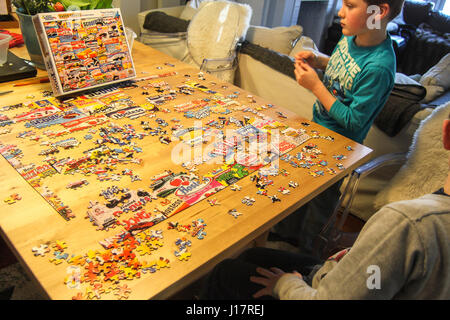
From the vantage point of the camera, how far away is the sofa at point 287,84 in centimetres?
208

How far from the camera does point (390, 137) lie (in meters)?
2.07

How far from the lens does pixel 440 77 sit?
241 cm

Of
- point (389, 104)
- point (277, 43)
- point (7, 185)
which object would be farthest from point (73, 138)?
point (277, 43)

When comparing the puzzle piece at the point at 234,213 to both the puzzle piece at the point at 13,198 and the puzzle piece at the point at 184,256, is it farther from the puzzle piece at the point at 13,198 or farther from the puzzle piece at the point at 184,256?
the puzzle piece at the point at 13,198

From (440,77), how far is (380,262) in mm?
2182

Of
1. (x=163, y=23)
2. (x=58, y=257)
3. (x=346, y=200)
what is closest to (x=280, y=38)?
(x=163, y=23)

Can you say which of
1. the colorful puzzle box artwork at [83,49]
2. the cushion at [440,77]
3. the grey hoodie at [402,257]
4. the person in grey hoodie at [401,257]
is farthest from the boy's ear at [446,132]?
the cushion at [440,77]

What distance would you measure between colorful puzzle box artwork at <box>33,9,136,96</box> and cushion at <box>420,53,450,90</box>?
76.7 inches

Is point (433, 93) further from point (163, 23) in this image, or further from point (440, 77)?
point (163, 23)

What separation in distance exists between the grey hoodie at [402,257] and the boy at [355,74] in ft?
2.63

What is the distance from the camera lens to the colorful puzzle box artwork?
1.45 meters

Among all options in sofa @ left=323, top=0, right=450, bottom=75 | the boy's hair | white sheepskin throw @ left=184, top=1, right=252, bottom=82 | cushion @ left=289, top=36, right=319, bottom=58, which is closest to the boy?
the boy's hair
